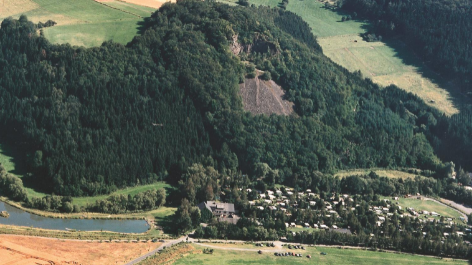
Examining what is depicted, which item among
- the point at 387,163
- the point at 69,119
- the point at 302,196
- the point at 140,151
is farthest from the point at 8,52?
the point at 387,163

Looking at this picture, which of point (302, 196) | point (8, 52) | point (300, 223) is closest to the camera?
point (300, 223)

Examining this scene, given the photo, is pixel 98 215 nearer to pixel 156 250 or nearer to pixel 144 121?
pixel 156 250

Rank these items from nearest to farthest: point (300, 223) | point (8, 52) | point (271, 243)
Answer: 1. point (271, 243)
2. point (300, 223)
3. point (8, 52)

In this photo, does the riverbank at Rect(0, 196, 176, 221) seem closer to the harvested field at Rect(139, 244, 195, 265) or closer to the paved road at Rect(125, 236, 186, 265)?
the paved road at Rect(125, 236, 186, 265)

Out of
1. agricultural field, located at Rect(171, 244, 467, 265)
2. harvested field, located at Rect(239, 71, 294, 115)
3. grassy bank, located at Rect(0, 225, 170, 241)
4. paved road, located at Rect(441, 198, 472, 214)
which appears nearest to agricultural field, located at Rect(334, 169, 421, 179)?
paved road, located at Rect(441, 198, 472, 214)

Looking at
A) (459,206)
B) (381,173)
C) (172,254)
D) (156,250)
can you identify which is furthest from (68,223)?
(459,206)

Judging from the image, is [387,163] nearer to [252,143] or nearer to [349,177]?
[349,177]

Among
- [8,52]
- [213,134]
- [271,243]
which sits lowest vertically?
[271,243]

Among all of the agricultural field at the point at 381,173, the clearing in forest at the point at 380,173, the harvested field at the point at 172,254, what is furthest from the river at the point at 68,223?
the clearing in forest at the point at 380,173
